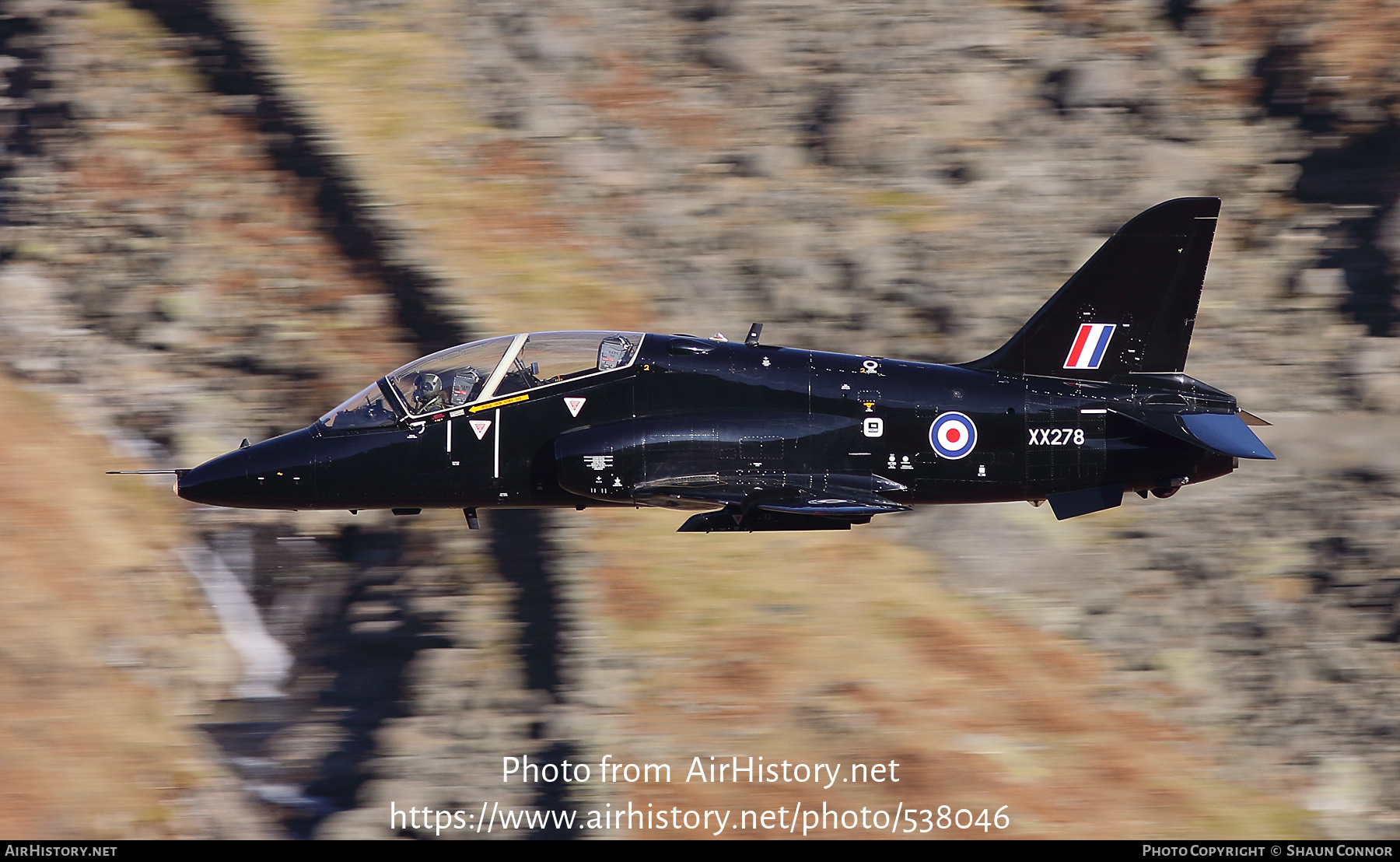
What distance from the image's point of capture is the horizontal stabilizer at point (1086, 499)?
1527cm

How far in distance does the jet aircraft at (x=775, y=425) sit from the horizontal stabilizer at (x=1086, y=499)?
0.03 m

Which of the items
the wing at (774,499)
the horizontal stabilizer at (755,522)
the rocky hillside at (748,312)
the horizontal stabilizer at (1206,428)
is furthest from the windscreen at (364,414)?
the horizontal stabilizer at (1206,428)

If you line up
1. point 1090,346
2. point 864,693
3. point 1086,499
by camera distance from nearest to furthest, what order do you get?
point 1086,499, point 1090,346, point 864,693

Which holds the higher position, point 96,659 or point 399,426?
point 399,426

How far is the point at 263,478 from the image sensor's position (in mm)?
15352

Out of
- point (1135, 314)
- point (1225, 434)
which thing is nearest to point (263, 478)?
point (1135, 314)

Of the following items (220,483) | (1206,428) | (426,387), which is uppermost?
(426,387)

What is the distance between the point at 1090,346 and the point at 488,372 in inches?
300

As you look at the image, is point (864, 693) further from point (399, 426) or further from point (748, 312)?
point (399, 426)

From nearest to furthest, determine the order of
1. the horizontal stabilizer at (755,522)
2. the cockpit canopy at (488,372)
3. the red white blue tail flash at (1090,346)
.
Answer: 1. the horizontal stabilizer at (755,522)
2. the cockpit canopy at (488,372)
3. the red white blue tail flash at (1090,346)

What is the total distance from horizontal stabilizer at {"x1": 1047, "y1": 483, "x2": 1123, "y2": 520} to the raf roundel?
1.34m

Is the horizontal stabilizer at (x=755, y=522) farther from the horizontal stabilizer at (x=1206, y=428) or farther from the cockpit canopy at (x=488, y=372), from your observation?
the horizontal stabilizer at (x=1206, y=428)

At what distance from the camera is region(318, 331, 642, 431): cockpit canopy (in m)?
15.1

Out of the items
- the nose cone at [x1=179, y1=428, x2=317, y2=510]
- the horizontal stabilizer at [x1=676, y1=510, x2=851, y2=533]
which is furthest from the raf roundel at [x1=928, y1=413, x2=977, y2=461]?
the nose cone at [x1=179, y1=428, x2=317, y2=510]
